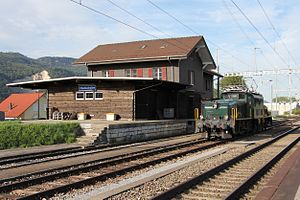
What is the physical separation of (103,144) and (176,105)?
43.8 ft

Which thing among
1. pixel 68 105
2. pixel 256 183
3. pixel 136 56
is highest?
pixel 136 56

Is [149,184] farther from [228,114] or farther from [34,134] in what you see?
[228,114]

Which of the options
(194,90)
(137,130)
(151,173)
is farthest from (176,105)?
(151,173)

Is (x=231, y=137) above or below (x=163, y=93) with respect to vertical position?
below

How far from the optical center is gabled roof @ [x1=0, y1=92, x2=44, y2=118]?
6031 centimetres

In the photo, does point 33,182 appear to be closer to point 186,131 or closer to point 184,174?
point 184,174

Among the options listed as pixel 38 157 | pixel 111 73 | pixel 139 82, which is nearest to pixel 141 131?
pixel 139 82

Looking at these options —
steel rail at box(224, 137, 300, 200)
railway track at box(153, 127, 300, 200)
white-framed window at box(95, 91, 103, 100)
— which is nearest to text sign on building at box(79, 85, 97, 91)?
white-framed window at box(95, 91, 103, 100)

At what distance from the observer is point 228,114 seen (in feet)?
70.1

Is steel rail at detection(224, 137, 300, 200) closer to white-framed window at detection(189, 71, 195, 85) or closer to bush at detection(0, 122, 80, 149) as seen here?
bush at detection(0, 122, 80, 149)

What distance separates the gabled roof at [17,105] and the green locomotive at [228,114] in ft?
134

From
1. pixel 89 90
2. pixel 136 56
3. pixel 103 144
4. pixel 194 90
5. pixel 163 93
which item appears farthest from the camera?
pixel 194 90

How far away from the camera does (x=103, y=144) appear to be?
2050cm

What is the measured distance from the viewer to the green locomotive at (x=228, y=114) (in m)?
21.3
